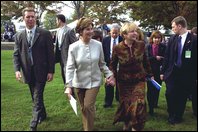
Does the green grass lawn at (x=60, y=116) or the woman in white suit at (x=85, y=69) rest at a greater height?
the woman in white suit at (x=85, y=69)

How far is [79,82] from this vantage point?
541 centimetres

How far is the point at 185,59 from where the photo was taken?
6.53 metres

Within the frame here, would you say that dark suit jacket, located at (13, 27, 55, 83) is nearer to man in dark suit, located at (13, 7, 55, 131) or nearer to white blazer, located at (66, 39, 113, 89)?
man in dark suit, located at (13, 7, 55, 131)

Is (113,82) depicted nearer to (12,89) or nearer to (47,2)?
(12,89)

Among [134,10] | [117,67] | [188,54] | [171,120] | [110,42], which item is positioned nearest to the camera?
[117,67]

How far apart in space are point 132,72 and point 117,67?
31 centimetres

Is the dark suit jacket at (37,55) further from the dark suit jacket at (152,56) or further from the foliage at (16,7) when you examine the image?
the foliage at (16,7)

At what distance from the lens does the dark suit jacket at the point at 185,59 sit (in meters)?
6.48

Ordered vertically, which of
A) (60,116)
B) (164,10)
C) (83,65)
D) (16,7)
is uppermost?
(16,7)

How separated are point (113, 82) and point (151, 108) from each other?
2031 mm

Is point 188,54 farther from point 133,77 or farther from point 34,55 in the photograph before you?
point 34,55

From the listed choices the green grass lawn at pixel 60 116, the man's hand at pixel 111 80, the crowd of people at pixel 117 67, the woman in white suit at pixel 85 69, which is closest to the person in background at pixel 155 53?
the crowd of people at pixel 117 67

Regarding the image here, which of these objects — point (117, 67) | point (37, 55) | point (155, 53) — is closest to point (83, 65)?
point (117, 67)

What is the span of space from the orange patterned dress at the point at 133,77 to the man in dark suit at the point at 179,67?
106 centimetres
